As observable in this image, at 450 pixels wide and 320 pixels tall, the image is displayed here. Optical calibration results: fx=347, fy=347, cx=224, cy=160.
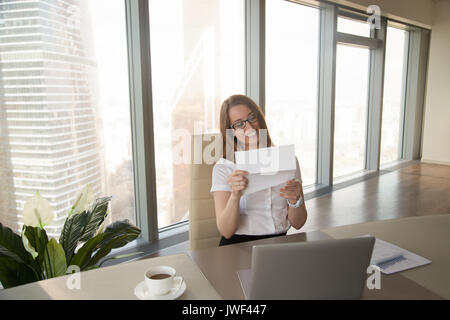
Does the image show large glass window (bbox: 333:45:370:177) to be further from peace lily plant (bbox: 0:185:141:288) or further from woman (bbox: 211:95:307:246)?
peace lily plant (bbox: 0:185:141:288)

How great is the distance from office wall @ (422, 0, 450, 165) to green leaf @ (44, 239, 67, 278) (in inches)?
285

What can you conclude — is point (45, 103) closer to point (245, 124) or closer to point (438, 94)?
point (245, 124)

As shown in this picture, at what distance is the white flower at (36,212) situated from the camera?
4.68 feet

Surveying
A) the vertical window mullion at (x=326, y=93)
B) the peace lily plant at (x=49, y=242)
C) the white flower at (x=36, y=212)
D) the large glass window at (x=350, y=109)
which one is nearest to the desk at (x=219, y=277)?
the peace lily plant at (x=49, y=242)

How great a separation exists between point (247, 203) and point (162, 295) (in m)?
0.77

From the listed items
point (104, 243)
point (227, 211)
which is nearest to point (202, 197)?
point (227, 211)

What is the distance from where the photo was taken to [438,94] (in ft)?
22.0

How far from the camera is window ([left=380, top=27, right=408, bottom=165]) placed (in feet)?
20.8

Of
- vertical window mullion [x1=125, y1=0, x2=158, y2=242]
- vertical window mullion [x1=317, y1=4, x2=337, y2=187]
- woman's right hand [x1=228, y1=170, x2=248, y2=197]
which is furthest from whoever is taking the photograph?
vertical window mullion [x1=317, y1=4, x2=337, y2=187]

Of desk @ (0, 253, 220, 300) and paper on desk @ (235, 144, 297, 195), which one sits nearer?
desk @ (0, 253, 220, 300)

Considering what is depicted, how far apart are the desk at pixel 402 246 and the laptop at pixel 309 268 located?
0.18 meters

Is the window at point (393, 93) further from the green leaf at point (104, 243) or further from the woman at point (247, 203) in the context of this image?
the green leaf at point (104, 243)

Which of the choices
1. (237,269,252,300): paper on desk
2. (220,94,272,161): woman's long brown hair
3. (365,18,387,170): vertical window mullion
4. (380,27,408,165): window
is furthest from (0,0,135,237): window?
(380,27,408,165): window
